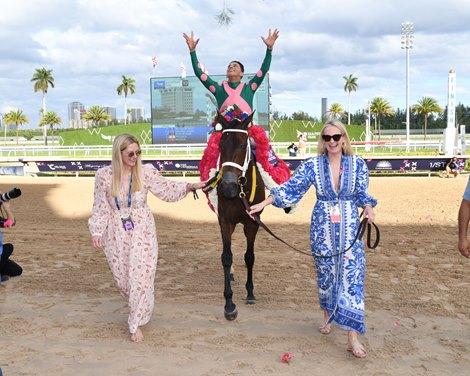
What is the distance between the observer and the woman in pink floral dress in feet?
14.1

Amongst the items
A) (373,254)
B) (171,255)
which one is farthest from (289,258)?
(171,255)

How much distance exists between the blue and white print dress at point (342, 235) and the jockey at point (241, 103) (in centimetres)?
138

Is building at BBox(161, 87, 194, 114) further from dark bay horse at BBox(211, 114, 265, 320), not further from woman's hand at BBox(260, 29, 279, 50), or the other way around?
dark bay horse at BBox(211, 114, 265, 320)

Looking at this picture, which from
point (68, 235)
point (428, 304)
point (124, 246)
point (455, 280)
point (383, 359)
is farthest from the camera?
point (68, 235)

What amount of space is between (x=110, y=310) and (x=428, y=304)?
3509 millimetres

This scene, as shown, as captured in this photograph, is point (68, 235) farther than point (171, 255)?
Yes

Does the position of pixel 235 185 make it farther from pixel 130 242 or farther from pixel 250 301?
pixel 250 301

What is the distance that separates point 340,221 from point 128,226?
187cm

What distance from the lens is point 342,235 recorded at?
12.9 feet

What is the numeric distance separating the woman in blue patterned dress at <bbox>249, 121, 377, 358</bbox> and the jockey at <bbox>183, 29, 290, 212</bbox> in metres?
1.39

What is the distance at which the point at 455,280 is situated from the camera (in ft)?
20.0

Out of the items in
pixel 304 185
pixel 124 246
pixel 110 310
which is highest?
pixel 304 185

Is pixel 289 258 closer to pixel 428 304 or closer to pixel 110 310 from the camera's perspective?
pixel 428 304

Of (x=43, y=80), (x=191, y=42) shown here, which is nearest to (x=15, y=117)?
(x=43, y=80)
